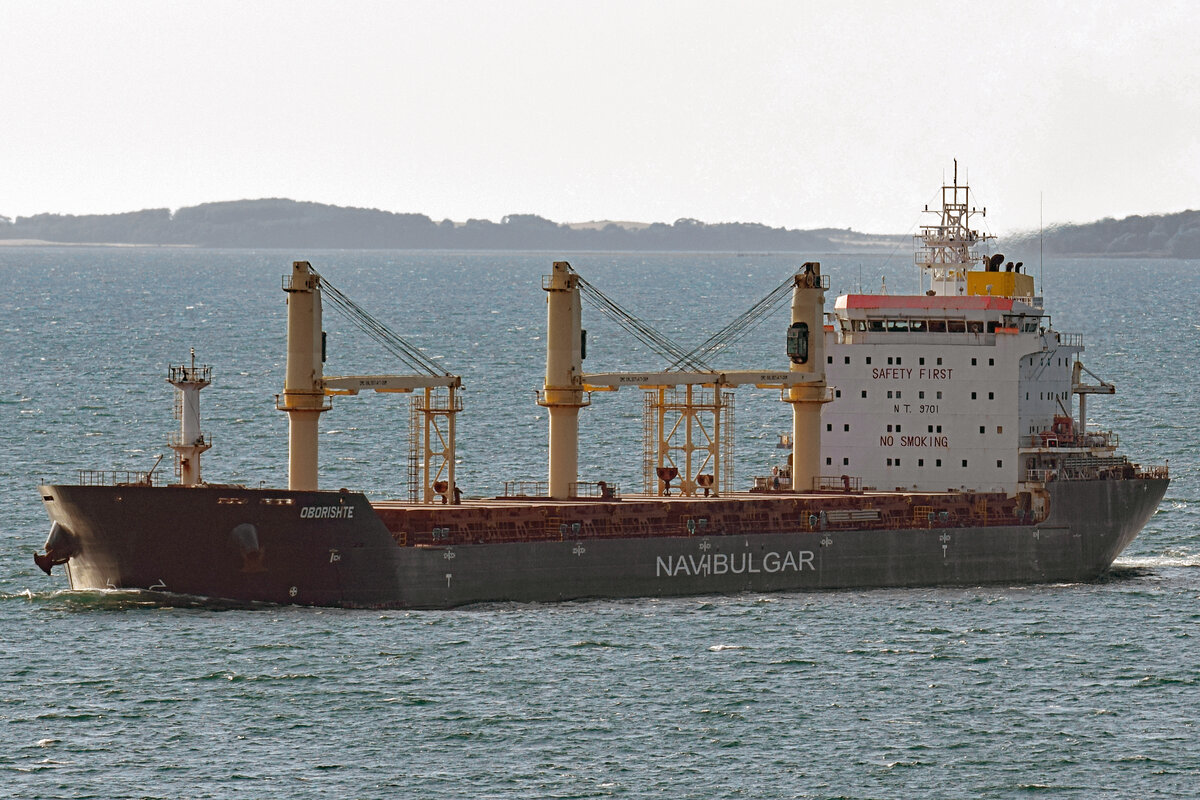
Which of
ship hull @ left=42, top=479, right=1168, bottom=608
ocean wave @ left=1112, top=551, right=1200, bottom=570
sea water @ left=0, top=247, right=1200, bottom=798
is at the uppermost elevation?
ship hull @ left=42, top=479, right=1168, bottom=608

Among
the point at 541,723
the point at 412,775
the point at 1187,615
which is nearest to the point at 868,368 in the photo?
the point at 1187,615

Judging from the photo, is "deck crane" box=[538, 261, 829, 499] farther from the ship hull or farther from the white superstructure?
the ship hull

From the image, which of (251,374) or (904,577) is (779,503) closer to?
(904,577)

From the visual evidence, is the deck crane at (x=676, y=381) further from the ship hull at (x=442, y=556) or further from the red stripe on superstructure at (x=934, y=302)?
the ship hull at (x=442, y=556)

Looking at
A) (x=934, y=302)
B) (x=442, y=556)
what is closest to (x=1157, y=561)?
(x=934, y=302)

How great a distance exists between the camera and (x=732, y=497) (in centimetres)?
6016

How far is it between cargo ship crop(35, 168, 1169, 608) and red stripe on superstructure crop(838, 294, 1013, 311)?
0.07m

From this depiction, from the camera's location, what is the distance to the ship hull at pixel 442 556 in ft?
168

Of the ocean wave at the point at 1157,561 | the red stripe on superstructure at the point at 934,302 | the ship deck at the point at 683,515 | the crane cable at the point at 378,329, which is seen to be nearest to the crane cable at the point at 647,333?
the ship deck at the point at 683,515

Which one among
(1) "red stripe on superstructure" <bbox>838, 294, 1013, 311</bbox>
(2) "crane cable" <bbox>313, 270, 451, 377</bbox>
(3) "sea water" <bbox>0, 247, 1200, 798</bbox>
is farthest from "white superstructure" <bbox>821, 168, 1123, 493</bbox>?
(2) "crane cable" <bbox>313, 270, 451, 377</bbox>

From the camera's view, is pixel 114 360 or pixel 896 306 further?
pixel 114 360

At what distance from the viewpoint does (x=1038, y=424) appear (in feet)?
206

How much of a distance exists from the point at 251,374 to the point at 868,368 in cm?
5917

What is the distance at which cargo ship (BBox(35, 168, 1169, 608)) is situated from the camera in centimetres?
5153
